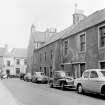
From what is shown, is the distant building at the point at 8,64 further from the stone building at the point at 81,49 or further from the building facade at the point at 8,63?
the stone building at the point at 81,49

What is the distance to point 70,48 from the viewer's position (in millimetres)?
26359

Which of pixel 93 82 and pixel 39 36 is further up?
pixel 39 36

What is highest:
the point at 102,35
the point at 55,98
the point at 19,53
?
the point at 19,53

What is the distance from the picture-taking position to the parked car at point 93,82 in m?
12.9

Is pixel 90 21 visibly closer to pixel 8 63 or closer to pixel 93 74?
pixel 93 74

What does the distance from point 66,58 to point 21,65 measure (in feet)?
136

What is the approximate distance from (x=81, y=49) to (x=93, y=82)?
33.2ft

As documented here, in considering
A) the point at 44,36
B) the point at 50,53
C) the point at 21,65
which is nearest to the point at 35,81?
the point at 50,53

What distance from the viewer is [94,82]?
44.7 ft

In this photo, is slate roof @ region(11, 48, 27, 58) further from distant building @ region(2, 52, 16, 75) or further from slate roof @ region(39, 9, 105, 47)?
slate roof @ region(39, 9, 105, 47)

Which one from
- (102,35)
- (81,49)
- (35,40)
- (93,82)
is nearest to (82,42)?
(81,49)

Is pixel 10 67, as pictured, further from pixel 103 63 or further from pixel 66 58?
pixel 103 63

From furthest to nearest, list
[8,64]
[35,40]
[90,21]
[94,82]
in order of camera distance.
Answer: [8,64] < [35,40] < [90,21] < [94,82]

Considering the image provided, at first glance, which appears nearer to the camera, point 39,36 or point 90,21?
point 90,21
